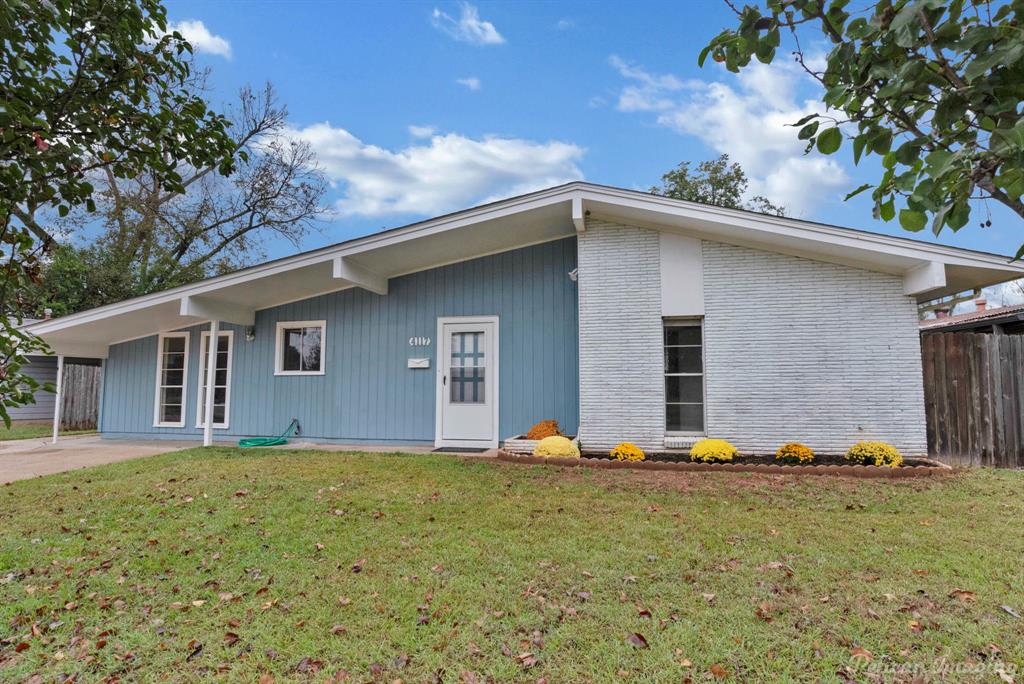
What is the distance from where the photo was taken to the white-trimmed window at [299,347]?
9398mm

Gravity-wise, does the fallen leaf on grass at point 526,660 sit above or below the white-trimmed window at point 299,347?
below

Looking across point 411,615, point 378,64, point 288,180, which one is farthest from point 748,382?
point 288,180

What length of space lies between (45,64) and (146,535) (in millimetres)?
3406

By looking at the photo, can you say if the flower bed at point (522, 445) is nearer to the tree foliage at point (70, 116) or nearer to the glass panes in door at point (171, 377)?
the tree foliage at point (70, 116)

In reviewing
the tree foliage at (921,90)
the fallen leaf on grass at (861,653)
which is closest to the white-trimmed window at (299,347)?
the fallen leaf on grass at (861,653)

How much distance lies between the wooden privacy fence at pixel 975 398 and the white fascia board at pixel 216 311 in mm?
10970

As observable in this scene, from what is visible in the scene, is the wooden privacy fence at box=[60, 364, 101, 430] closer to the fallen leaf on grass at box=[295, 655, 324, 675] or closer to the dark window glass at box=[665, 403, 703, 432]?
the dark window glass at box=[665, 403, 703, 432]

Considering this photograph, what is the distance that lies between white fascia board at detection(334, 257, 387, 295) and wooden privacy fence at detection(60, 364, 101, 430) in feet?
33.6

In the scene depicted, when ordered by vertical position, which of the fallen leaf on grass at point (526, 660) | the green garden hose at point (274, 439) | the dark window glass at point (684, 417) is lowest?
the fallen leaf on grass at point (526, 660)

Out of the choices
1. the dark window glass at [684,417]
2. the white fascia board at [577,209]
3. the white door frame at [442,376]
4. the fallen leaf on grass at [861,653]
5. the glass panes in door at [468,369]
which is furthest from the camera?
the glass panes in door at [468,369]

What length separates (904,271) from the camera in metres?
6.84

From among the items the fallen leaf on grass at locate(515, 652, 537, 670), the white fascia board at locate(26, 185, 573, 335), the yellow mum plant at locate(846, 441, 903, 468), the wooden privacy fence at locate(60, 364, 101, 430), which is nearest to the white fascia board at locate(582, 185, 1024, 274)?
the white fascia board at locate(26, 185, 573, 335)

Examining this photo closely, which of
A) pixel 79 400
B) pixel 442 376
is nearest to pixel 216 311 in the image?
pixel 442 376

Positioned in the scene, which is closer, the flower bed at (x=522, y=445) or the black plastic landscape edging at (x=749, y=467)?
the black plastic landscape edging at (x=749, y=467)
